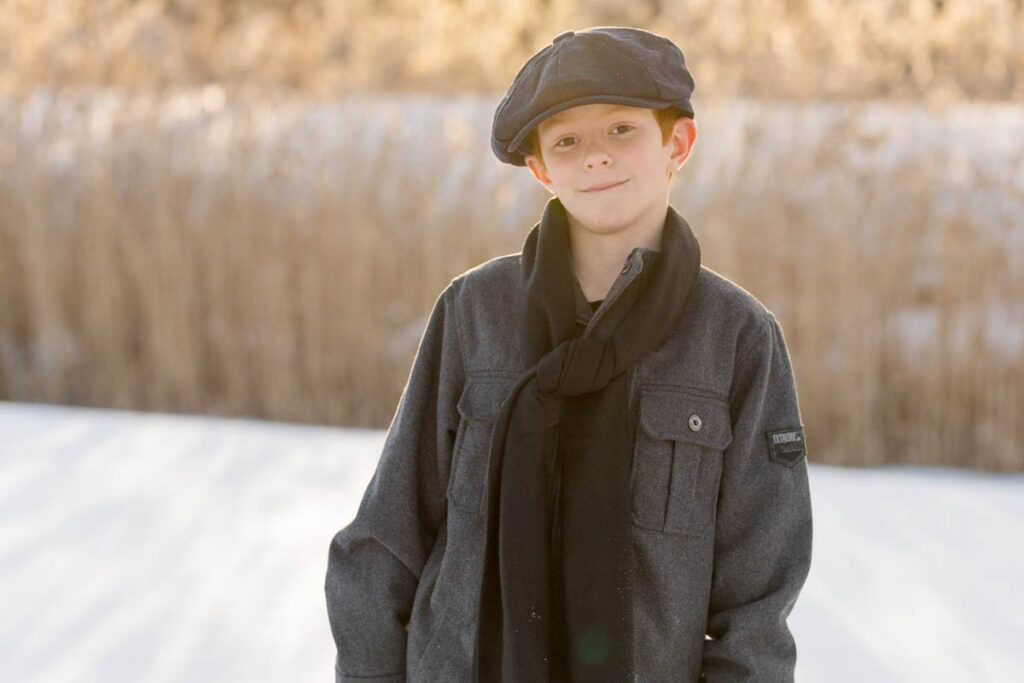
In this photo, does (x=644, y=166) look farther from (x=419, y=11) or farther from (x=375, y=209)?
(x=419, y=11)

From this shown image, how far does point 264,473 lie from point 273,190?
1.66 meters

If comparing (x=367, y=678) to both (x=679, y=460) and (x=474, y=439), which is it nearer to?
(x=474, y=439)

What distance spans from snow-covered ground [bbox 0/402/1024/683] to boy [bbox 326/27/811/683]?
37.5 inches

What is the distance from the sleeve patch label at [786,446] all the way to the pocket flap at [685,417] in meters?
0.04

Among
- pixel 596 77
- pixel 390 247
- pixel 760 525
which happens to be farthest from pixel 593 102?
pixel 390 247

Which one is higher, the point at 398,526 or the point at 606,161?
the point at 606,161

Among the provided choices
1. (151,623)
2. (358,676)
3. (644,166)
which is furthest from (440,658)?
(151,623)

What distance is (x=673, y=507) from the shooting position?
3.26 feet

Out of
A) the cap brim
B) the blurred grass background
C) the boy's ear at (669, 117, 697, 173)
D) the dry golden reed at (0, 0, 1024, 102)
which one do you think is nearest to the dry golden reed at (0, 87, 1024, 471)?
the blurred grass background

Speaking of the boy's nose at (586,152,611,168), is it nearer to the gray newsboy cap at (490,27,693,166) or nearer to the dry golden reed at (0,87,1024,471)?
the gray newsboy cap at (490,27,693,166)

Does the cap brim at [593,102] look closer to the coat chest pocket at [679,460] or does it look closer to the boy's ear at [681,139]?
the boy's ear at [681,139]

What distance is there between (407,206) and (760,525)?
3244mm

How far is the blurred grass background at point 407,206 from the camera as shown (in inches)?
146

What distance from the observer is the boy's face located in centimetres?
99
